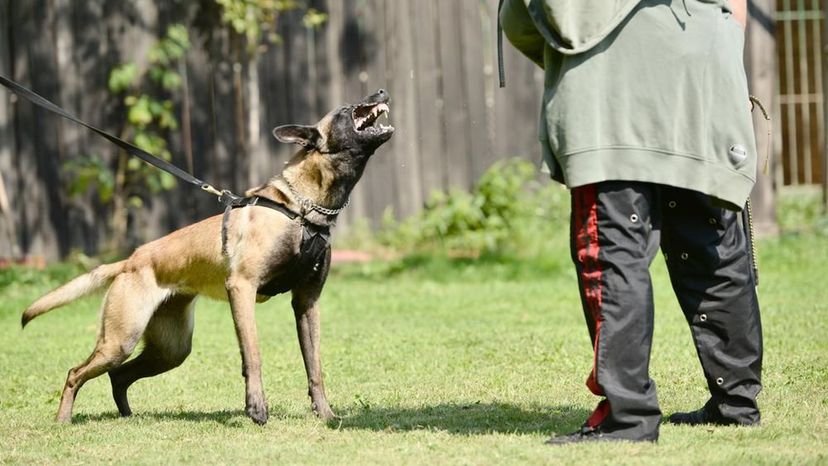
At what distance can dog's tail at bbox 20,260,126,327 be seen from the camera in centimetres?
603

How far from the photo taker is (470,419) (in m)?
5.17

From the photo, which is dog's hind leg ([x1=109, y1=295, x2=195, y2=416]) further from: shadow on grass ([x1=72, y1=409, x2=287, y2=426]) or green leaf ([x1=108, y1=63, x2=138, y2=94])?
green leaf ([x1=108, y1=63, x2=138, y2=94])

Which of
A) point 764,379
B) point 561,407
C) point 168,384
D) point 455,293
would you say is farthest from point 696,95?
point 455,293

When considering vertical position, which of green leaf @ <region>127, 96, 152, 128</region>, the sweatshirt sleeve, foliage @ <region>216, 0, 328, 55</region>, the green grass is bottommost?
the green grass

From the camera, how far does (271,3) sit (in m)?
11.1

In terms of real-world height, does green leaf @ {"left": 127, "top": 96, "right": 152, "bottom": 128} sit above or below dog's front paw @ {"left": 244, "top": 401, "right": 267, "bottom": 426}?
above

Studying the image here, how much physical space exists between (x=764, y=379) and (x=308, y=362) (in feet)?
7.39

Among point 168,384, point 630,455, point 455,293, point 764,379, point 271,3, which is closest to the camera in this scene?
point 630,455

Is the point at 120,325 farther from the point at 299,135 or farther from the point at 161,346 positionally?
the point at 299,135

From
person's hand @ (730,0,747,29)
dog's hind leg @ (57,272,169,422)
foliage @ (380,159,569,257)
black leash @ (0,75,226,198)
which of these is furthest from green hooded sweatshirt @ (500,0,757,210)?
foliage @ (380,159,569,257)

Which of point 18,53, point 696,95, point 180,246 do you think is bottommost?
point 180,246

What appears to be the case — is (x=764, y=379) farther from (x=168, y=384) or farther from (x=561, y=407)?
(x=168, y=384)

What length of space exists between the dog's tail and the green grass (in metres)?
0.55

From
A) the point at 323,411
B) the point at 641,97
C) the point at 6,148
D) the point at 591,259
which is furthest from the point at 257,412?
the point at 6,148
